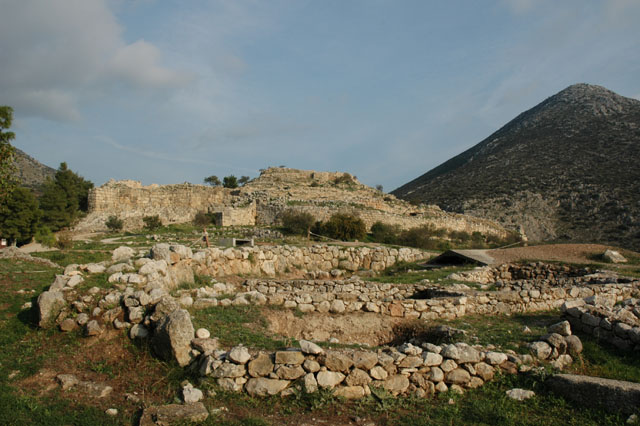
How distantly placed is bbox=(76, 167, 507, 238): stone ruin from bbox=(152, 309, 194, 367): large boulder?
75.2 feet

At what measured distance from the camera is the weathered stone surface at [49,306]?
5.82 meters

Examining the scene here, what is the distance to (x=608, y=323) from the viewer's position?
6.15 m

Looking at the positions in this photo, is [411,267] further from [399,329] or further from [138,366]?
[138,366]

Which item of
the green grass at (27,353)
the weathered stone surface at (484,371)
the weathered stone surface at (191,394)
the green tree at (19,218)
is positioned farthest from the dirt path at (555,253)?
the green tree at (19,218)

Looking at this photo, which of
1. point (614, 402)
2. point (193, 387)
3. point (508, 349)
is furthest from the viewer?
point (508, 349)

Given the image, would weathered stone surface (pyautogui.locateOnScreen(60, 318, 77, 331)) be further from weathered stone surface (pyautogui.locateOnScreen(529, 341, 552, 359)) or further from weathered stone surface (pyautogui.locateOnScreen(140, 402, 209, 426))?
weathered stone surface (pyautogui.locateOnScreen(529, 341, 552, 359))

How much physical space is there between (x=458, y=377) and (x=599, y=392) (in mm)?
1420

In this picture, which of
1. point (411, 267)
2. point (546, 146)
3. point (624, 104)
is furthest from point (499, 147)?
point (411, 267)

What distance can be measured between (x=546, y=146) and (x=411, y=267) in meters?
50.2

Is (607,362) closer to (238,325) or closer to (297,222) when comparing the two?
(238,325)

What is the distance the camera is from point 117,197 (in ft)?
105

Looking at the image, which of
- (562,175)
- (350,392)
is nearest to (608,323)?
(350,392)

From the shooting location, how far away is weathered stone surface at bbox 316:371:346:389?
443cm

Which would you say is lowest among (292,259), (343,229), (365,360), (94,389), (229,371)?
(94,389)
